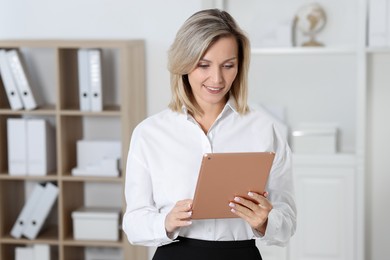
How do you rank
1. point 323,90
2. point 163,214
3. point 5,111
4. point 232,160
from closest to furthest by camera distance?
point 232,160, point 163,214, point 5,111, point 323,90

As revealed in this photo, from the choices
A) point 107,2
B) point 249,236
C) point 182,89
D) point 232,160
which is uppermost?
point 107,2

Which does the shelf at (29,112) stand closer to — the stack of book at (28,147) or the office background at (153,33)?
the stack of book at (28,147)

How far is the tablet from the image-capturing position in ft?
6.37

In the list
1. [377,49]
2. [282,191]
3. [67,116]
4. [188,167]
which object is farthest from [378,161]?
[188,167]

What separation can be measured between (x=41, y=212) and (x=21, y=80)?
76cm

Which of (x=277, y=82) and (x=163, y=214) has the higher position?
(x=277, y=82)

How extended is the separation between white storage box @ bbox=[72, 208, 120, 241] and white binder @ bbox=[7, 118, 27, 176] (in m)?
0.40

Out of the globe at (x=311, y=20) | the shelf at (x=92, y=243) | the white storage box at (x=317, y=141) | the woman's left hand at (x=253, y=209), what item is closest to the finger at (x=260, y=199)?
the woman's left hand at (x=253, y=209)

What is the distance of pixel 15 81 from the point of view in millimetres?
4309

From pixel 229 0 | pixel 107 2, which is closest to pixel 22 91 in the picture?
pixel 107 2

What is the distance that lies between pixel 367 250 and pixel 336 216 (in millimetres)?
381

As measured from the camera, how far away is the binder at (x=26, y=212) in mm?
4371

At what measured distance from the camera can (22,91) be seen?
14.1ft

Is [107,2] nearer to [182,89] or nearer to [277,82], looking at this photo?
[277,82]
